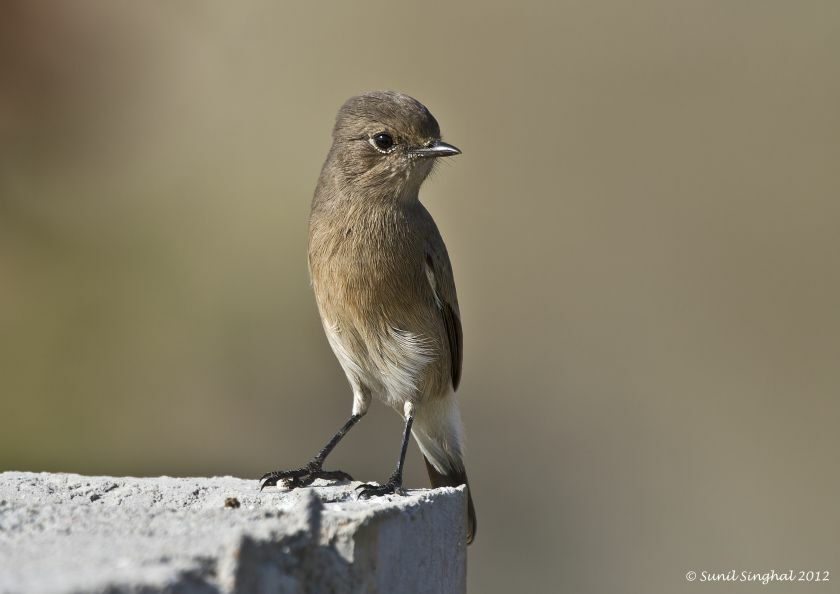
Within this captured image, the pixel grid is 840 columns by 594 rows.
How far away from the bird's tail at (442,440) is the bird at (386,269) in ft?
0.04

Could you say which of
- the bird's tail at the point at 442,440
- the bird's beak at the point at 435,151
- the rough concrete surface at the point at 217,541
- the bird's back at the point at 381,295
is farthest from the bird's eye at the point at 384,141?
the rough concrete surface at the point at 217,541

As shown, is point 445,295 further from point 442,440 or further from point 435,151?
point 442,440

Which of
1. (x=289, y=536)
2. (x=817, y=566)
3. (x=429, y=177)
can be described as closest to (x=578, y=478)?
(x=817, y=566)

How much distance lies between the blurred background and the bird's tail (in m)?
3.08

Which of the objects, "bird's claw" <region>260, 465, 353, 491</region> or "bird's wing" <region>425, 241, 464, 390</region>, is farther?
"bird's wing" <region>425, 241, 464, 390</region>

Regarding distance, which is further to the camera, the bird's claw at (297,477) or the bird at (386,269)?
the bird at (386,269)

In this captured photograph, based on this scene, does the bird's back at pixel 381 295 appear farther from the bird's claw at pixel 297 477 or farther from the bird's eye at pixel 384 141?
the bird's claw at pixel 297 477

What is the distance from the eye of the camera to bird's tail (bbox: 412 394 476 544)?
5559 mm

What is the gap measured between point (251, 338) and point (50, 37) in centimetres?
309

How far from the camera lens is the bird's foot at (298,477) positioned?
445cm

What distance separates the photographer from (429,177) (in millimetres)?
5535

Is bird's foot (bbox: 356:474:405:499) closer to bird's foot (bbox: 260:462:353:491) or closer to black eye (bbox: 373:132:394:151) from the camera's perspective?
bird's foot (bbox: 260:462:353:491)

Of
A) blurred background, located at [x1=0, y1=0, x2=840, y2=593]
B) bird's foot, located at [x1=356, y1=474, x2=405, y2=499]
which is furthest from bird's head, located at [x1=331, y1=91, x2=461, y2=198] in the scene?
blurred background, located at [x1=0, y1=0, x2=840, y2=593]

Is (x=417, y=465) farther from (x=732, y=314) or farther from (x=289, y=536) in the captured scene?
(x=289, y=536)
